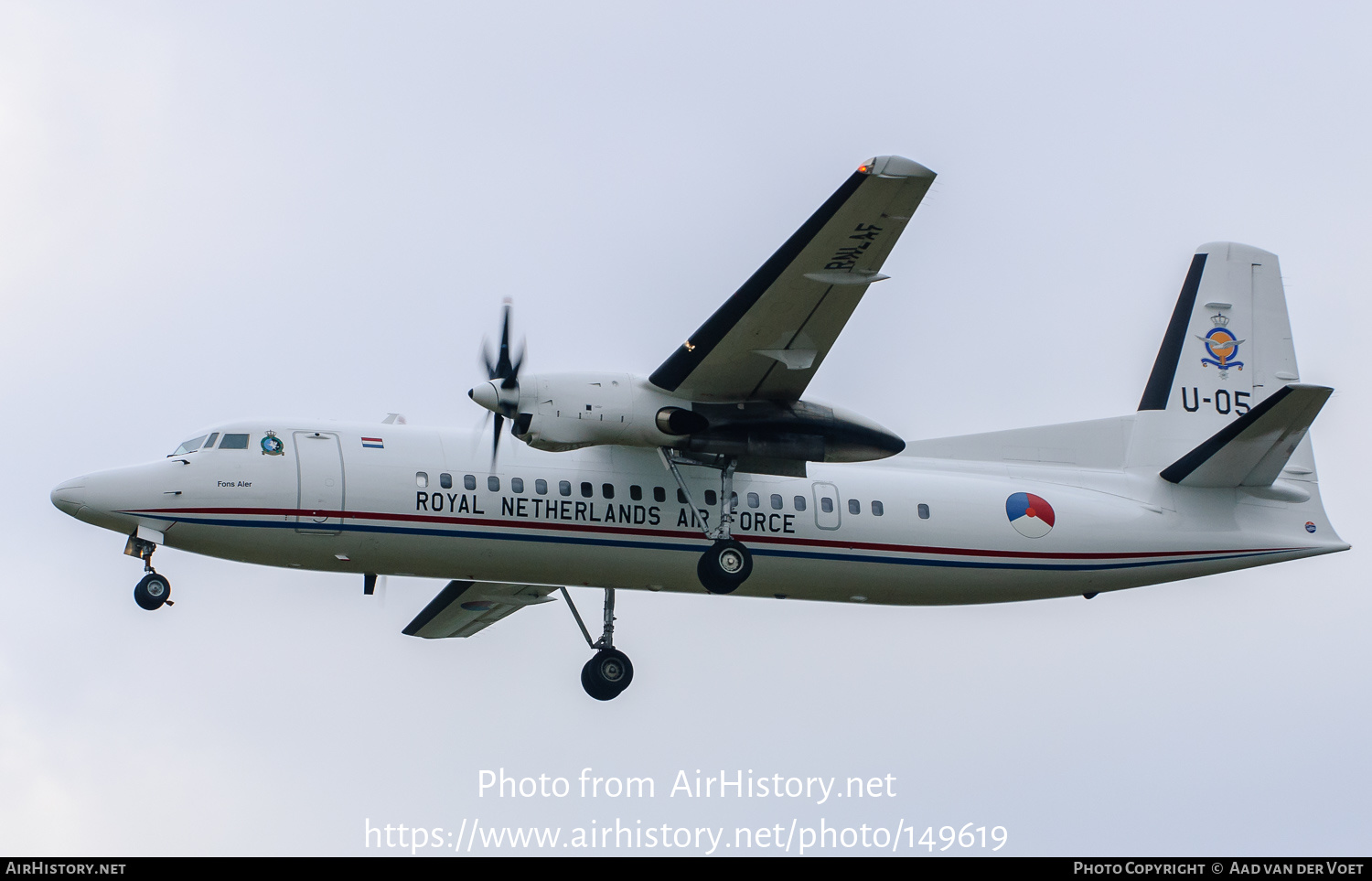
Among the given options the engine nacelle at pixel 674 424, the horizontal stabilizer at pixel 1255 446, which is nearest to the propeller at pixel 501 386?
the engine nacelle at pixel 674 424

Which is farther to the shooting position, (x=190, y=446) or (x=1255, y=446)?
(x=1255, y=446)

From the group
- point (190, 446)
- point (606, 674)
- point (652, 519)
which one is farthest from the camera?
point (606, 674)

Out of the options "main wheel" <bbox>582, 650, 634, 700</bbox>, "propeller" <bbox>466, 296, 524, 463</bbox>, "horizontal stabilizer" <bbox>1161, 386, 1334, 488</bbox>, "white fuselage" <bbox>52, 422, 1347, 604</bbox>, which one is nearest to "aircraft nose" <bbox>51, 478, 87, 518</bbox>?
"white fuselage" <bbox>52, 422, 1347, 604</bbox>

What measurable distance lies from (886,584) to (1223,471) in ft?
14.6

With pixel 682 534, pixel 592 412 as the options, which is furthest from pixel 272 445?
pixel 682 534

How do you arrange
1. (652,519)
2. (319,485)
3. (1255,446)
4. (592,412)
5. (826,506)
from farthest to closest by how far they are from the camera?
(1255,446)
(826,506)
(652,519)
(319,485)
(592,412)

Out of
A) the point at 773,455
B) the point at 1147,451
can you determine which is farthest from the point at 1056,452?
the point at 773,455

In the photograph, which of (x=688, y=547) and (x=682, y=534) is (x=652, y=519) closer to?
(x=682, y=534)

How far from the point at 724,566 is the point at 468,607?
5.22 meters

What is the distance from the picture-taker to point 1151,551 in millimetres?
18578

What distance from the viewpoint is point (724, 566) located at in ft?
55.1

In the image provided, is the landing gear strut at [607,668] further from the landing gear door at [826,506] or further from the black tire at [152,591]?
the black tire at [152,591]

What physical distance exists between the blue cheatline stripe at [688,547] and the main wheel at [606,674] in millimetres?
2481

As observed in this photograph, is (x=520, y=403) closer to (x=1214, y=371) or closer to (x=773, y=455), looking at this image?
(x=773, y=455)
